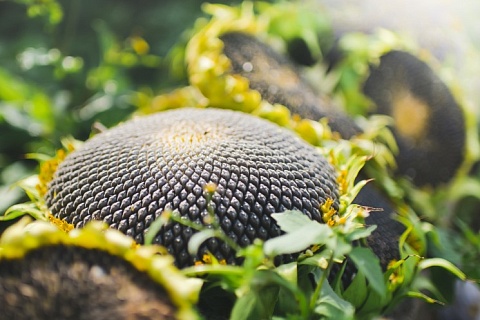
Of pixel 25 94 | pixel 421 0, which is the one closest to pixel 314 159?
pixel 25 94

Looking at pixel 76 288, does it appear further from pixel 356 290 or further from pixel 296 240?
pixel 356 290

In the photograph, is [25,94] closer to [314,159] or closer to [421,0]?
[314,159]

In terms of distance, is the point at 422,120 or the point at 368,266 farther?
the point at 422,120

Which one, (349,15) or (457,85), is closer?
(457,85)

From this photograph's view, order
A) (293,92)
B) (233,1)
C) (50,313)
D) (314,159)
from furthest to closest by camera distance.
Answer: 1. (233,1)
2. (293,92)
3. (314,159)
4. (50,313)

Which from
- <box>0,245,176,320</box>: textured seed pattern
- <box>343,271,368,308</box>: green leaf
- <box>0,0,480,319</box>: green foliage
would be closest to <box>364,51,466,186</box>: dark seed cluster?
<box>0,0,480,319</box>: green foliage

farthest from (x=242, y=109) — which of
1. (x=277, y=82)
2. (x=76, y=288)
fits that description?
(x=76, y=288)
